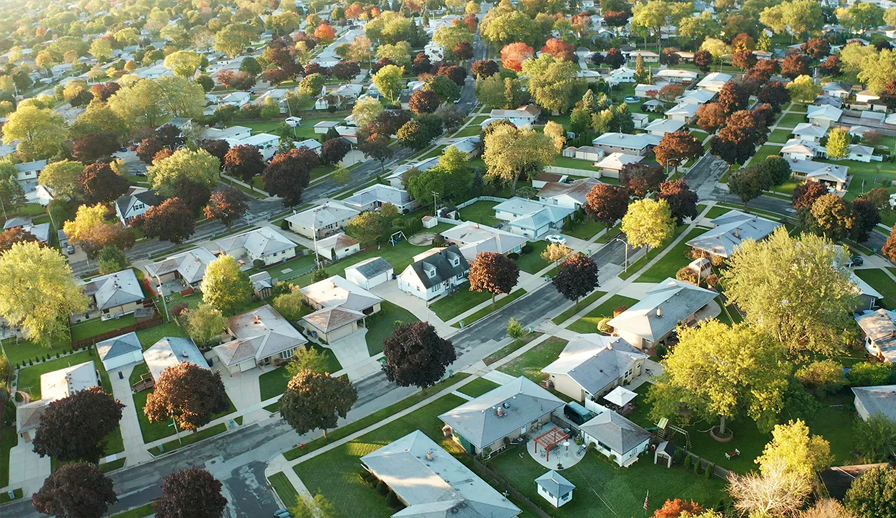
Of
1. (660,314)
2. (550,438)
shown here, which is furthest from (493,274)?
(550,438)

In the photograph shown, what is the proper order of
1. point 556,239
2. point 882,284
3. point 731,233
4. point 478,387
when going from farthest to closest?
1. point 556,239
2. point 731,233
3. point 882,284
4. point 478,387

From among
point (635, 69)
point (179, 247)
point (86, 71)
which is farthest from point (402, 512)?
point (86, 71)

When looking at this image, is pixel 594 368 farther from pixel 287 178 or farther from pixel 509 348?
pixel 287 178

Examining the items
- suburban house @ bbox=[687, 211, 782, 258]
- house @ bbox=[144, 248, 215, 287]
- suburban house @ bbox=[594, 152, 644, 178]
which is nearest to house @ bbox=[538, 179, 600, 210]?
suburban house @ bbox=[594, 152, 644, 178]

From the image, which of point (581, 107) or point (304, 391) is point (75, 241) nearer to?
point (304, 391)

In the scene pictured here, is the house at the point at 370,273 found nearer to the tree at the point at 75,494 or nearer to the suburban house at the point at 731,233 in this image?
the suburban house at the point at 731,233

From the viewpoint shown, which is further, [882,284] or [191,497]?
[882,284]

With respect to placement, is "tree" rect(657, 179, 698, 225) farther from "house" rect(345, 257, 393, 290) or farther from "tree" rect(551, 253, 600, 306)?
"house" rect(345, 257, 393, 290)
